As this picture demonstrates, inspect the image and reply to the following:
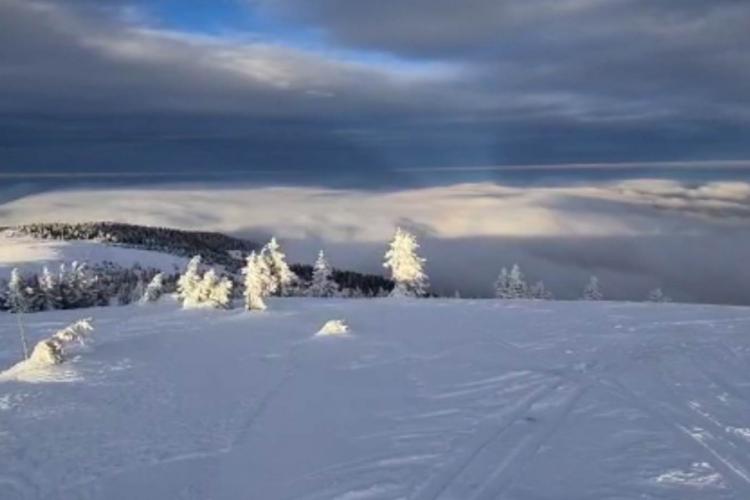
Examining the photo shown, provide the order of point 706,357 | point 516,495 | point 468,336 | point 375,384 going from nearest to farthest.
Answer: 1. point 516,495
2. point 375,384
3. point 706,357
4. point 468,336

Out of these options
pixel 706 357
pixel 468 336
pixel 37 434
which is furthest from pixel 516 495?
pixel 468 336

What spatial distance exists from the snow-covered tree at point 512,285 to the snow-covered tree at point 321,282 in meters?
13.6

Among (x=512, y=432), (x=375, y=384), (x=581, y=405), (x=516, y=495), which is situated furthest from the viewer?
(x=375, y=384)

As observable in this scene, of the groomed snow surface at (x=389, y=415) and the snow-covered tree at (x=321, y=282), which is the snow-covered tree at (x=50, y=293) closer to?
the snow-covered tree at (x=321, y=282)

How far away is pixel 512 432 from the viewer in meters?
13.7

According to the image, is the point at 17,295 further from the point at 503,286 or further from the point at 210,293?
the point at 503,286

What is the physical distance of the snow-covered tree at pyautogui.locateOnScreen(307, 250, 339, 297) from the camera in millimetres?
60375

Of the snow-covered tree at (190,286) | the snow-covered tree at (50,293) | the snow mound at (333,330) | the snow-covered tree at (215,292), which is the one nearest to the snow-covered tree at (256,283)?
the snow-covered tree at (215,292)

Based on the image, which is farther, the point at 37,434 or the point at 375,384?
the point at 375,384

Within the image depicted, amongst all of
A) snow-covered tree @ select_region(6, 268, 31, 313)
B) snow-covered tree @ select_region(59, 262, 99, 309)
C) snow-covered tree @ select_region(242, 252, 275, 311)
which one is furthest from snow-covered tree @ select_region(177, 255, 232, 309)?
snow-covered tree @ select_region(59, 262, 99, 309)

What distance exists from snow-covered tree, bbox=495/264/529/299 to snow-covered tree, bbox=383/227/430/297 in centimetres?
945

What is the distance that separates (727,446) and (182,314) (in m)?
25.4

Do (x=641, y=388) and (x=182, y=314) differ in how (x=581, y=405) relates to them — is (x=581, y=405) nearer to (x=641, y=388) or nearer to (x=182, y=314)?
(x=641, y=388)

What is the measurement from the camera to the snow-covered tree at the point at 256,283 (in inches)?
1391
